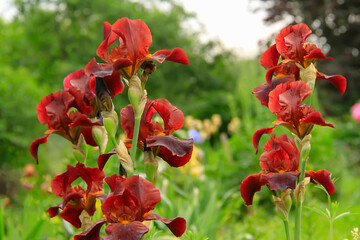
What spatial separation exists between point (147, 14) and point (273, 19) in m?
3.68

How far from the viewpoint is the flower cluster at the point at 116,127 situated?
3.25 ft

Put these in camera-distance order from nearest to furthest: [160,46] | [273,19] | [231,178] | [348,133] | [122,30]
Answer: [122,30] < [231,178] < [348,133] < [273,19] < [160,46]

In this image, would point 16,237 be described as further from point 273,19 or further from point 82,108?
point 273,19

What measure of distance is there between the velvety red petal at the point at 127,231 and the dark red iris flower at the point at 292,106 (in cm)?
47

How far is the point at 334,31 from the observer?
37.5 ft

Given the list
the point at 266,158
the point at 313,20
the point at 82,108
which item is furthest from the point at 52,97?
the point at 313,20

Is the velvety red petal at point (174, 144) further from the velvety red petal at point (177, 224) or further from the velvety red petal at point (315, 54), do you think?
the velvety red petal at point (315, 54)

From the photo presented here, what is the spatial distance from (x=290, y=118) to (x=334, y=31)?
11.5 meters

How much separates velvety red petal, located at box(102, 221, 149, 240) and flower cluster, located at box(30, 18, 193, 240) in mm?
20

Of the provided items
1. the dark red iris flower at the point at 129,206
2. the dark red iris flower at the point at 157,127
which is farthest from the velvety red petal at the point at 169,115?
the dark red iris flower at the point at 129,206

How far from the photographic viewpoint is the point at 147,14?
37.2 feet

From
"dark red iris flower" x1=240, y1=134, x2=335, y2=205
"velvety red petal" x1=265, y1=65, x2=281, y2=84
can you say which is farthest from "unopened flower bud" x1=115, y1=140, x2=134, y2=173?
"velvety red petal" x1=265, y1=65, x2=281, y2=84

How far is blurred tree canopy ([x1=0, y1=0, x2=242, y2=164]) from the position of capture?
1086 cm

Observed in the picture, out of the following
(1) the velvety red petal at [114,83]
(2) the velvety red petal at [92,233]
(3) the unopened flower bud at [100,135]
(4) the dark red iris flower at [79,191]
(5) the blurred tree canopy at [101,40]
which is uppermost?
(5) the blurred tree canopy at [101,40]
